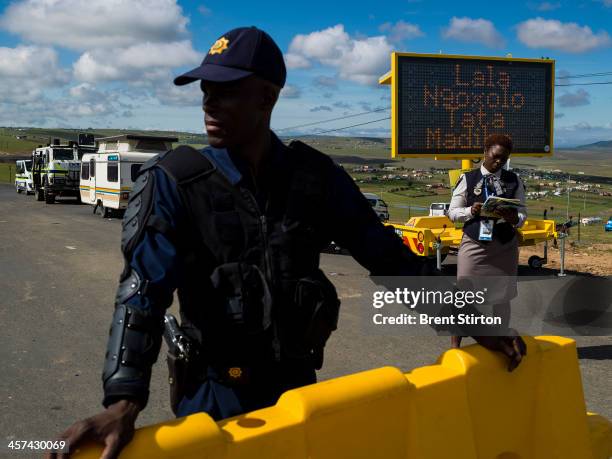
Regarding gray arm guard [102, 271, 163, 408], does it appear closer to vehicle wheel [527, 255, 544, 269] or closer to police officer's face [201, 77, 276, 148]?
police officer's face [201, 77, 276, 148]

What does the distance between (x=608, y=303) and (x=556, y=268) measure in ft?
10.0

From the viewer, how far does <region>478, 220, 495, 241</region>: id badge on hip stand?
16.0ft

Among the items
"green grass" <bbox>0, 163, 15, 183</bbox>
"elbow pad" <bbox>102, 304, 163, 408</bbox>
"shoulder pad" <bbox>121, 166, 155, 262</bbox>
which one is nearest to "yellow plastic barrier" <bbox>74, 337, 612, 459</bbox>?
"elbow pad" <bbox>102, 304, 163, 408</bbox>

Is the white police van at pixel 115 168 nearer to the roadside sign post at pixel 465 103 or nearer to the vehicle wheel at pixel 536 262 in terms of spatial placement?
the roadside sign post at pixel 465 103

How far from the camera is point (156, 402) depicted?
14.5 feet

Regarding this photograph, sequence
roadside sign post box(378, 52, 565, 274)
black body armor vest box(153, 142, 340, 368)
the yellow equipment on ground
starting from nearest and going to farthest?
black body armor vest box(153, 142, 340, 368) → the yellow equipment on ground → roadside sign post box(378, 52, 565, 274)

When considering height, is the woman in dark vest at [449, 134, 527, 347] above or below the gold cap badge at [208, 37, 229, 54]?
below

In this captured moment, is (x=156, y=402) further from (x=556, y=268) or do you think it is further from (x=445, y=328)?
(x=556, y=268)

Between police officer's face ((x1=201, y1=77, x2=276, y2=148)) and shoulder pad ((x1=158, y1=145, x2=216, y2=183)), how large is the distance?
0.08m

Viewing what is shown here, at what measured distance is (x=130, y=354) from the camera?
159 cm

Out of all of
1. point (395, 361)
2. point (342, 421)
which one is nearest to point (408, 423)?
point (342, 421)

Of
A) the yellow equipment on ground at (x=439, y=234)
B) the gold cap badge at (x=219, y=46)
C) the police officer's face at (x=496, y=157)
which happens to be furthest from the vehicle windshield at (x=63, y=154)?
the gold cap badge at (x=219, y=46)

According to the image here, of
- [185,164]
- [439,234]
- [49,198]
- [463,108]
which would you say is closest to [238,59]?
[185,164]

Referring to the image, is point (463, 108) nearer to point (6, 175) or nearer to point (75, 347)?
point (75, 347)
